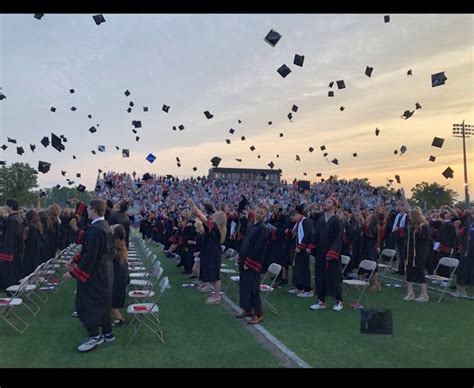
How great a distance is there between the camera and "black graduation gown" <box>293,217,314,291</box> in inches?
368

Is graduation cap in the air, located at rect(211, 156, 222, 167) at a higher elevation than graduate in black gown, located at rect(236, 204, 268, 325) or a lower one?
higher

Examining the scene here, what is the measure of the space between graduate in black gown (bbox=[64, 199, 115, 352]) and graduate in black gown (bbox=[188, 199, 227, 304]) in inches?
120

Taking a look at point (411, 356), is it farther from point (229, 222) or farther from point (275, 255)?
point (229, 222)

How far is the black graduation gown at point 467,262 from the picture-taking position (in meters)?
9.55

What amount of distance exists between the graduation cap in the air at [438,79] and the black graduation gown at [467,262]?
3699 millimetres

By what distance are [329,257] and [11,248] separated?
6.34 metres

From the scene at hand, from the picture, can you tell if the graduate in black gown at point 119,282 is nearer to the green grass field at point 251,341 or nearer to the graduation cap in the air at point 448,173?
the green grass field at point 251,341

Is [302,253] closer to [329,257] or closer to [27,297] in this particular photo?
[329,257]

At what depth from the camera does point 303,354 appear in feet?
18.1

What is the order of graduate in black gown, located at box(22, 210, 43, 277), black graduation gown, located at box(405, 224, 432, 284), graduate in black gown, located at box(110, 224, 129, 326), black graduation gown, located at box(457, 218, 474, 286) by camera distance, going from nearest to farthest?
1. graduate in black gown, located at box(110, 224, 129, 326)
2. black graduation gown, located at box(405, 224, 432, 284)
3. black graduation gown, located at box(457, 218, 474, 286)
4. graduate in black gown, located at box(22, 210, 43, 277)

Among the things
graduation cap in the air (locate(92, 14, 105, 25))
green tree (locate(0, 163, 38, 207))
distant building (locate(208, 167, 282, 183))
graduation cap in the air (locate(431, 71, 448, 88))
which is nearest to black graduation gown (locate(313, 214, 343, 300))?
graduation cap in the air (locate(431, 71, 448, 88))

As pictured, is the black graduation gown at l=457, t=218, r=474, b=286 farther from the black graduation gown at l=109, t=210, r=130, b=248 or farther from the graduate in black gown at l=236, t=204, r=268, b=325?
the black graduation gown at l=109, t=210, r=130, b=248

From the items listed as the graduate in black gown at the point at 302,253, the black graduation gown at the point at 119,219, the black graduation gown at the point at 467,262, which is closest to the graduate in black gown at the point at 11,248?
the black graduation gown at the point at 119,219
